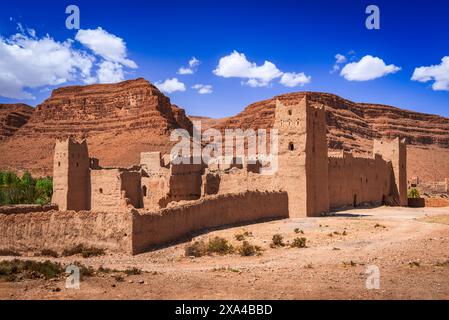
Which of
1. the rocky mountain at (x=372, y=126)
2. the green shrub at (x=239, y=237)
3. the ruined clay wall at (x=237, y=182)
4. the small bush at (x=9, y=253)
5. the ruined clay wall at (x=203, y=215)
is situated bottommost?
the small bush at (x=9, y=253)

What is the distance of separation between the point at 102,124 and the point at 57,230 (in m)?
96.6

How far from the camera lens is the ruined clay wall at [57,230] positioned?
1596 centimetres

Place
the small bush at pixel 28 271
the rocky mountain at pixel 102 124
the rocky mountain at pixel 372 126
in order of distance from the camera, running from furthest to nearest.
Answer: the rocky mountain at pixel 102 124, the rocky mountain at pixel 372 126, the small bush at pixel 28 271

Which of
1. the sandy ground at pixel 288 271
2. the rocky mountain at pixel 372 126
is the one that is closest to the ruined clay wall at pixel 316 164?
the sandy ground at pixel 288 271

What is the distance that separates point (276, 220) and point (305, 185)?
2.65m

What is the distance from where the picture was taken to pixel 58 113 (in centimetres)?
11919

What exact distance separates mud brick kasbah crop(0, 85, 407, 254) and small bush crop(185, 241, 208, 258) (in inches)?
56.9

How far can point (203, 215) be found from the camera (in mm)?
20266

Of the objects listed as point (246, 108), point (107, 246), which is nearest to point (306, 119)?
point (107, 246)

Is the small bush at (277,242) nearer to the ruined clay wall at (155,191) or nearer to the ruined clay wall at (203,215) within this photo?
the ruined clay wall at (203,215)

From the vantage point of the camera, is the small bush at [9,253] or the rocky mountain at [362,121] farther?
the rocky mountain at [362,121]

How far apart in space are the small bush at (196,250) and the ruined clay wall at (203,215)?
4.66 feet

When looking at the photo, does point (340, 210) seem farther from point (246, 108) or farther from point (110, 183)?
point (246, 108)

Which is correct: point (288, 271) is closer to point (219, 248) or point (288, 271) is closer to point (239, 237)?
point (219, 248)
